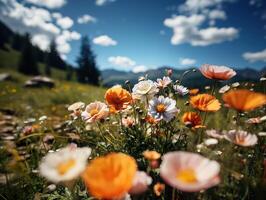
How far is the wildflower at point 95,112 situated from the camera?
1.90 meters

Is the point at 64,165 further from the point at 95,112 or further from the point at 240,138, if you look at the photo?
the point at 95,112

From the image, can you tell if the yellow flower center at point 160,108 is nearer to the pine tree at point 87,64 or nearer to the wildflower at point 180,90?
the wildflower at point 180,90

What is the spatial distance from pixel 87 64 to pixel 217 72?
46.8 metres

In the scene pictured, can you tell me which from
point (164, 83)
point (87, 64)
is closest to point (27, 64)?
point (87, 64)

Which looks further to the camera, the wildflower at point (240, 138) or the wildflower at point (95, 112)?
the wildflower at point (95, 112)

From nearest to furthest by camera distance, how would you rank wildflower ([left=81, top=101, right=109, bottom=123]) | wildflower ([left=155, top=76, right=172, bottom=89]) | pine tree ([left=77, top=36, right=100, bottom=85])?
wildflower ([left=81, top=101, right=109, bottom=123]) → wildflower ([left=155, top=76, right=172, bottom=89]) → pine tree ([left=77, top=36, right=100, bottom=85])

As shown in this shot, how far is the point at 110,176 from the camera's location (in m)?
1.00

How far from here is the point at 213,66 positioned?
6.01 feet

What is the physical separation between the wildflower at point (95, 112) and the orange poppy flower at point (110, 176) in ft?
2.83

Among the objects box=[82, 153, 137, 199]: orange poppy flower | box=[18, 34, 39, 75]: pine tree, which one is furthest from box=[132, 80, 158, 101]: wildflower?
box=[18, 34, 39, 75]: pine tree

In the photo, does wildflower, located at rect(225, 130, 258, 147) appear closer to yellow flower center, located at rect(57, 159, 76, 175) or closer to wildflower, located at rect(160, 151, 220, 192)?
wildflower, located at rect(160, 151, 220, 192)

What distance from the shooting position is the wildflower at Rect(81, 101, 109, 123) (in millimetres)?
1896

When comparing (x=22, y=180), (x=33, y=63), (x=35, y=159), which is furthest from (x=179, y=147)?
(x=33, y=63)

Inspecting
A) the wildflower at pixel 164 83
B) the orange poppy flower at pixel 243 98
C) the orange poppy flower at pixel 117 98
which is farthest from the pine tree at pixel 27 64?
the orange poppy flower at pixel 243 98
